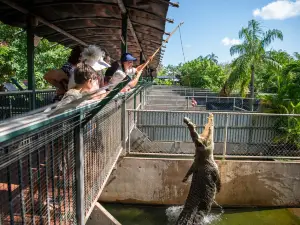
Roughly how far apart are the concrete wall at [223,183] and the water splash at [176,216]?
0.18 metres

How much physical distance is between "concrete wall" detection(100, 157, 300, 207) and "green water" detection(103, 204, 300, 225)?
0.70 ft

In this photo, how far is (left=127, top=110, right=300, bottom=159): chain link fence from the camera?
7.80 meters

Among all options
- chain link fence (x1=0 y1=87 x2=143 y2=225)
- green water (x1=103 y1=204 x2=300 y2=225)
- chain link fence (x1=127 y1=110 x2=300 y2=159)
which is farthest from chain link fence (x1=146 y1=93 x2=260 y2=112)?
chain link fence (x1=0 y1=87 x2=143 y2=225)

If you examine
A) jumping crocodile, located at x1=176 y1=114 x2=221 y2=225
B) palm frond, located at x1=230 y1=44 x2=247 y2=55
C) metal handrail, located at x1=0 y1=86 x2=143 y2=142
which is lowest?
jumping crocodile, located at x1=176 y1=114 x2=221 y2=225

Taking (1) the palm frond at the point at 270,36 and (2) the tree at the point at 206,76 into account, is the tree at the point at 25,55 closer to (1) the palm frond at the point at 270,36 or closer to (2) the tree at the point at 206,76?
(1) the palm frond at the point at 270,36

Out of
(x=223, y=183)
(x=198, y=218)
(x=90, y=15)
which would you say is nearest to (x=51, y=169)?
(x=90, y=15)

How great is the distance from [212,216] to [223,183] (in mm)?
988

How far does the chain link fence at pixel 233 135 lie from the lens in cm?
780

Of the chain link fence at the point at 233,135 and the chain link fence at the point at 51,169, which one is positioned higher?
the chain link fence at the point at 51,169

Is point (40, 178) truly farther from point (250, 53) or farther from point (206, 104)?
point (250, 53)

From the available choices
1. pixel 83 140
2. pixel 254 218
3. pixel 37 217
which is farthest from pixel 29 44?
pixel 254 218

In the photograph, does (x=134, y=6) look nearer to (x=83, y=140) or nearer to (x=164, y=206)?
(x=83, y=140)

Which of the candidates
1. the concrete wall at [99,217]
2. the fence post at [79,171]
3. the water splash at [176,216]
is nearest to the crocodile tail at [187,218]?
the water splash at [176,216]

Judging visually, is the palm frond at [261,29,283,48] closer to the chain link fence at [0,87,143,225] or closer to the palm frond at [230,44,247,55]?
the palm frond at [230,44,247,55]
